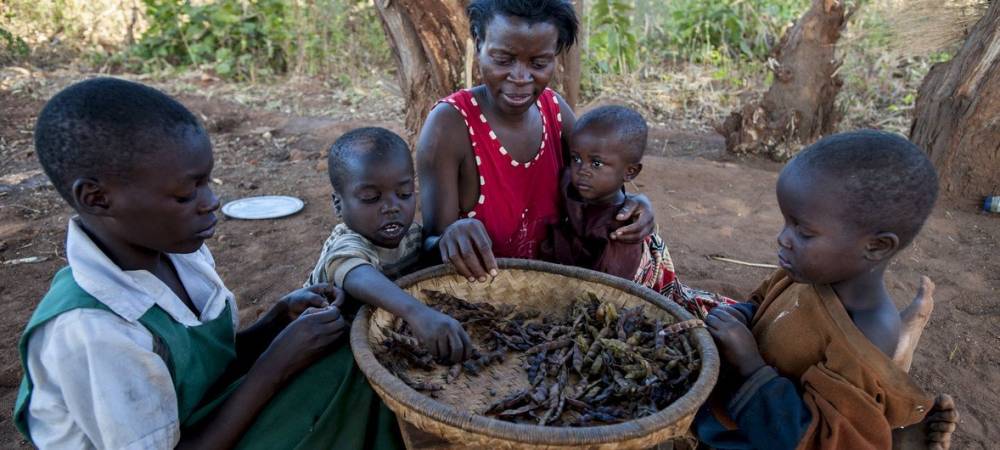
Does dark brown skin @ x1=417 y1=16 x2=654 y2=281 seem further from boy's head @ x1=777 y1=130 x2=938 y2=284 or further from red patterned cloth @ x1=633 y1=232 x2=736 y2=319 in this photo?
boy's head @ x1=777 y1=130 x2=938 y2=284

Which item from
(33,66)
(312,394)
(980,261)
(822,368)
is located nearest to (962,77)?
(980,261)

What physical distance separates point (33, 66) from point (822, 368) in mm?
10034

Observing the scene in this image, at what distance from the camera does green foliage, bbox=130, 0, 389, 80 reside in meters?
8.85

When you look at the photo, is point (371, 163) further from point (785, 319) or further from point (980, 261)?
point (980, 261)

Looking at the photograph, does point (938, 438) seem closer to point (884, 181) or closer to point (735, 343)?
point (735, 343)

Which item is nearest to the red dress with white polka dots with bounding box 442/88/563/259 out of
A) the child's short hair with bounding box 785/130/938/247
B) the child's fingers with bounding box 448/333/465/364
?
the child's fingers with bounding box 448/333/465/364

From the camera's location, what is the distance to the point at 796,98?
605cm

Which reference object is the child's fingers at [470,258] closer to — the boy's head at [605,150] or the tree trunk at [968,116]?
the boy's head at [605,150]

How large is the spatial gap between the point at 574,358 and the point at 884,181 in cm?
98

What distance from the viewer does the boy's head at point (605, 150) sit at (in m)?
2.59

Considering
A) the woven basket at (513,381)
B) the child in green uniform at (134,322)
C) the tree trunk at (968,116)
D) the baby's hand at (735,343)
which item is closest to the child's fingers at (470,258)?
the woven basket at (513,381)

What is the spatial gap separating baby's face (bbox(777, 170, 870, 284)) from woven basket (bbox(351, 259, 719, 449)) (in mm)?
344

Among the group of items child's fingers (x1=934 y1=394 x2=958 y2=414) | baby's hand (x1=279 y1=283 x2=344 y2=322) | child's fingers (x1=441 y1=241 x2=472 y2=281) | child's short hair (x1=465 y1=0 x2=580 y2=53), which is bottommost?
child's fingers (x1=934 y1=394 x2=958 y2=414)

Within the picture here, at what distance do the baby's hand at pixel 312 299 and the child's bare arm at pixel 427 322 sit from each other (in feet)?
0.81
